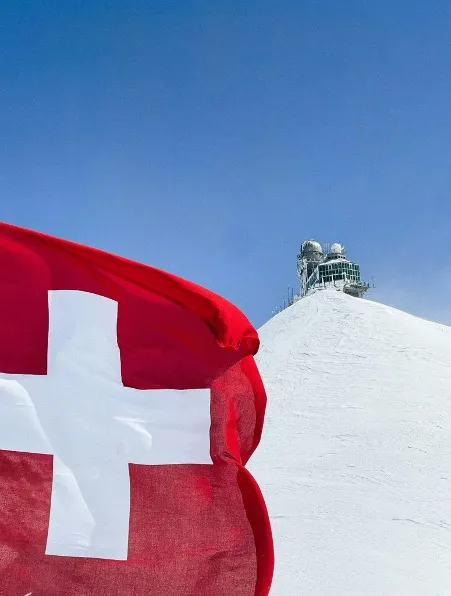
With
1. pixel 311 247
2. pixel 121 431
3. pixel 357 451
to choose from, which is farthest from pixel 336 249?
pixel 121 431

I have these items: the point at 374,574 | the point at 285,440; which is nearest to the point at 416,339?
the point at 285,440

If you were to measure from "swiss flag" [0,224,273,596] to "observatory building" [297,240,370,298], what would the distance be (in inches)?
2789

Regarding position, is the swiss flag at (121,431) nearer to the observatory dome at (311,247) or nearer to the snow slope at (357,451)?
the snow slope at (357,451)

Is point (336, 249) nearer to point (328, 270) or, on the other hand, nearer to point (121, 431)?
point (328, 270)

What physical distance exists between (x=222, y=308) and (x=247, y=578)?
1.58 meters

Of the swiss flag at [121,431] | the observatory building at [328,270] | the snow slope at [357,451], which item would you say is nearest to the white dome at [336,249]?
the observatory building at [328,270]

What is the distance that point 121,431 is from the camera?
156 inches

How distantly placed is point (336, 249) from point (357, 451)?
2665 inches

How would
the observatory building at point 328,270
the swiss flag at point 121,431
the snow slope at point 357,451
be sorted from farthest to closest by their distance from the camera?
the observatory building at point 328,270, the snow slope at point 357,451, the swiss flag at point 121,431

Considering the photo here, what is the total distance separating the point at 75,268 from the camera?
4.09m

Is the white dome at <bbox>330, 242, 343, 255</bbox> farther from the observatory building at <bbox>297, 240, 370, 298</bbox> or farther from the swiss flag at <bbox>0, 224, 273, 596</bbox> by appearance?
the swiss flag at <bbox>0, 224, 273, 596</bbox>

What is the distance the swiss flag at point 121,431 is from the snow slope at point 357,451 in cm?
544

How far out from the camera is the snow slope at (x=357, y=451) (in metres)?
9.38

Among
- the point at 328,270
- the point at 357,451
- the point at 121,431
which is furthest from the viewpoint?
the point at 328,270
